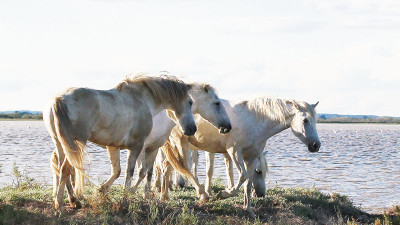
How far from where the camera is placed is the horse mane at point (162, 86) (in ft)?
30.5

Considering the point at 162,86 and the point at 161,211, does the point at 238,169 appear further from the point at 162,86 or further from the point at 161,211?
the point at 162,86

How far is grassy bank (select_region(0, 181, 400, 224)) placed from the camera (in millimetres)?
8359

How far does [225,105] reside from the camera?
11359 millimetres

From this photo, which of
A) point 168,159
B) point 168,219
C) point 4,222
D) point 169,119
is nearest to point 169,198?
point 168,159

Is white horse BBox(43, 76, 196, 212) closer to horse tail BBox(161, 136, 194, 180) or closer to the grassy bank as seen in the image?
the grassy bank

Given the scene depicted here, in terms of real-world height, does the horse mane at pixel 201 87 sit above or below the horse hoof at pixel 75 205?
above

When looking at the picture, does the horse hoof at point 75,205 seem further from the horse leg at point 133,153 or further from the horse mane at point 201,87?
the horse mane at point 201,87

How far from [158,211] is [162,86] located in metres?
2.00

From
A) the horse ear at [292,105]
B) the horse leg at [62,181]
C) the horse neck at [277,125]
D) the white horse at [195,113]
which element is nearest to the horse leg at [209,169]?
the white horse at [195,113]

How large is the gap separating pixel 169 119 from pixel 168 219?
2593 mm

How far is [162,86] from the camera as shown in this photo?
372 inches

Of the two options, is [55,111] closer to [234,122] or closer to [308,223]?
[234,122]

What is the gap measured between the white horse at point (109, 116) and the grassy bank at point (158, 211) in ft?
1.12

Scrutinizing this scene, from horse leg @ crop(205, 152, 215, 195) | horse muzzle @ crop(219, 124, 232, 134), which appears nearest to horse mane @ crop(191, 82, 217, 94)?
horse muzzle @ crop(219, 124, 232, 134)
